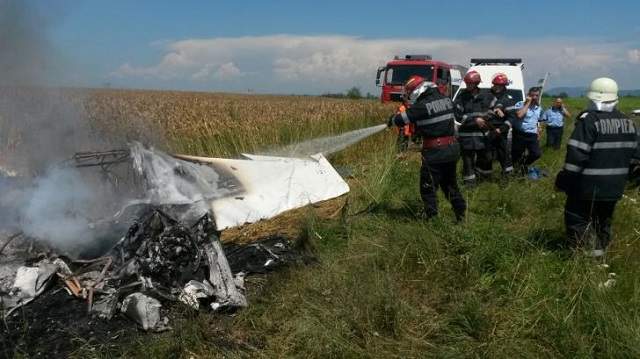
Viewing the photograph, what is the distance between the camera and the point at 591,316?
133 inches

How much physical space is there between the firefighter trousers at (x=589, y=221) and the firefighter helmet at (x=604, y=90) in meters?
0.80

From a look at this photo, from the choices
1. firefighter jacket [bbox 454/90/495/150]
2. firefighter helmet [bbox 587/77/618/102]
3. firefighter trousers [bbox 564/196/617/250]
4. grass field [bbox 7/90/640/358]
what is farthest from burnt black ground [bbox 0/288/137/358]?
firefighter jacket [bbox 454/90/495/150]

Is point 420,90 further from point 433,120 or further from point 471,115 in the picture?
point 471,115

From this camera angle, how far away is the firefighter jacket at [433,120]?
217 inches

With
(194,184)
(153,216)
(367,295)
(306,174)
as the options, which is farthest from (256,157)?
(367,295)

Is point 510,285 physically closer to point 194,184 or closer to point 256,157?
point 194,184

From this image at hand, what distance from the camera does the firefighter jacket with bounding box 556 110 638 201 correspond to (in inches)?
156

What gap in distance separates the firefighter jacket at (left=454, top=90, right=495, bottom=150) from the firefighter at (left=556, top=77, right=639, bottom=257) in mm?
3568

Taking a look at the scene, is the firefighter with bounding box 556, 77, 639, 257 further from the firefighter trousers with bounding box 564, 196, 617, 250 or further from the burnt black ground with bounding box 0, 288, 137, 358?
the burnt black ground with bounding box 0, 288, 137, 358

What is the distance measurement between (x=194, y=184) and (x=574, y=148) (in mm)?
4052

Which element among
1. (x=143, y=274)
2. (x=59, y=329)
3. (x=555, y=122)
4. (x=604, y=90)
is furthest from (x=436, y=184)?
(x=555, y=122)

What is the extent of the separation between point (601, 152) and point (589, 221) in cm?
61

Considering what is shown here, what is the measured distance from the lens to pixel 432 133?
5.60m

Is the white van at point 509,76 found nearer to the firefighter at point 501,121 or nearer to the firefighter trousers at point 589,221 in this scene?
the firefighter at point 501,121
